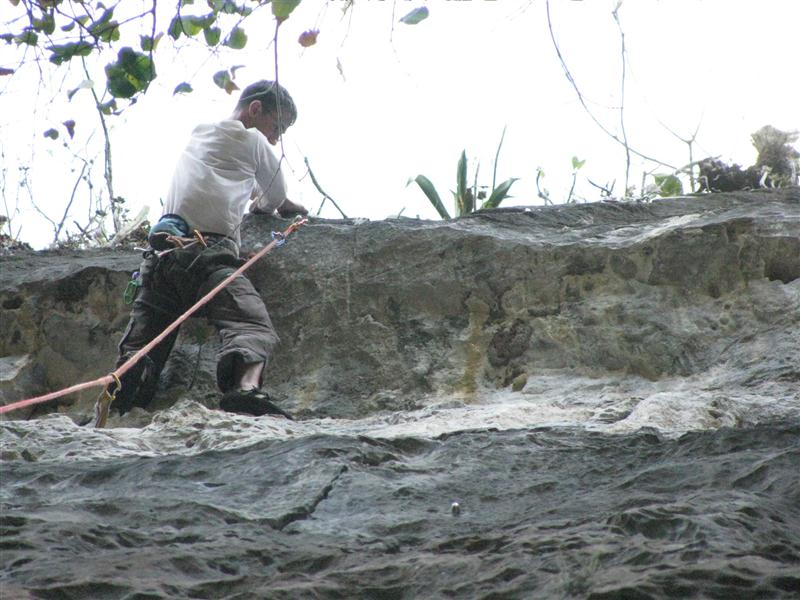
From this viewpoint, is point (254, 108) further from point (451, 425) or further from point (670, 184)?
point (451, 425)

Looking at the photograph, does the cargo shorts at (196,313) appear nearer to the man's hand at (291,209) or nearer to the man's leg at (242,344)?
the man's leg at (242,344)

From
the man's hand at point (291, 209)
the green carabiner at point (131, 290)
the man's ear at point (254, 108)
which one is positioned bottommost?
the green carabiner at point (131, 290)

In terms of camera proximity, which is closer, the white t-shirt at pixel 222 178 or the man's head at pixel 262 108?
the white t-shirt at pixel 222 178

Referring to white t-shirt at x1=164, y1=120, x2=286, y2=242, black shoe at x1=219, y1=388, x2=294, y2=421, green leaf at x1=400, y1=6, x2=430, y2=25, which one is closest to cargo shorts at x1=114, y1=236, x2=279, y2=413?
white t-shirt at x1=164, y1=120, x2=286, y2=242

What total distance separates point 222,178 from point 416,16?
2.28 metres

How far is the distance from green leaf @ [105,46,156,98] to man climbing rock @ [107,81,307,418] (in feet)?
3.05

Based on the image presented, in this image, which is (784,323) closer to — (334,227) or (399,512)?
(334,227)

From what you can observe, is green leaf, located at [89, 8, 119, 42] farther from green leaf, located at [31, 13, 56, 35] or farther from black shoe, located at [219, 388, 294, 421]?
black shoe, located at [219, 388, 294, 421]

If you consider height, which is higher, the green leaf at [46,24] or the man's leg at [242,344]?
the green leaf at [46,24]

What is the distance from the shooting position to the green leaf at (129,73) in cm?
352

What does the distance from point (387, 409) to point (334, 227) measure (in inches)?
40.5

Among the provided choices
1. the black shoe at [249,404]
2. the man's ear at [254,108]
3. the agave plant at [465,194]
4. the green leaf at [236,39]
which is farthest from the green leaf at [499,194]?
the green leaf at [236,39]

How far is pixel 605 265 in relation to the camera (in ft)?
15.4

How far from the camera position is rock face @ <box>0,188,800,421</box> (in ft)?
14.6
